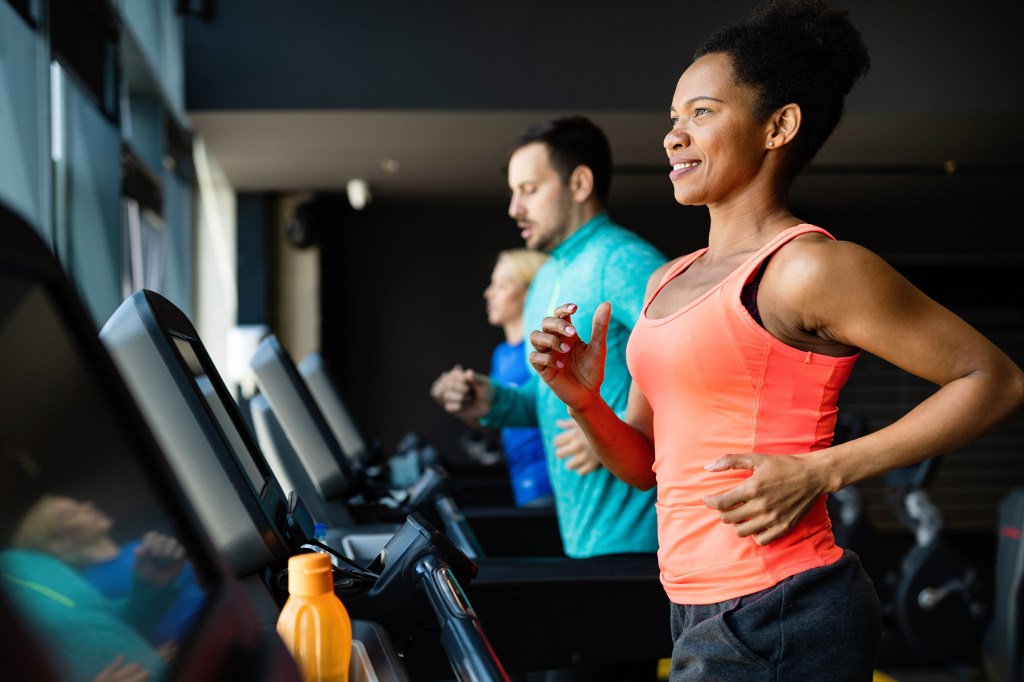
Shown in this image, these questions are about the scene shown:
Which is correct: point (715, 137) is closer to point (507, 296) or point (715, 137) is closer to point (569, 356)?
point (569, 356)

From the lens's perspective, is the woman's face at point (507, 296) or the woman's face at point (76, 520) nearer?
the woman's face at point (76, 520)

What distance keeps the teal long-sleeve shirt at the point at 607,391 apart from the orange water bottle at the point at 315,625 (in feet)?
3.73

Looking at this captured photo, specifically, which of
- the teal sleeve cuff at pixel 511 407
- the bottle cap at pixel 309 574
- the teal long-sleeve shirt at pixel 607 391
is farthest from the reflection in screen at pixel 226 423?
the teal sleeve cuff at pixel 511 407

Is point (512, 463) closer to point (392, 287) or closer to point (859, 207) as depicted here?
point (392, 287)

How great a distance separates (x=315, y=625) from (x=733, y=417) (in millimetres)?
520

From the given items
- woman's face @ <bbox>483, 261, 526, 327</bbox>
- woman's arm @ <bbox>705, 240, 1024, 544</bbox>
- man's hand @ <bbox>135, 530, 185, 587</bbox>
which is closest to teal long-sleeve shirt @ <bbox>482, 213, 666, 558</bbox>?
woman's arm @ <bbox>705, 240, 1024, 544</bbox>

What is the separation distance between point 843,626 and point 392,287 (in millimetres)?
7549

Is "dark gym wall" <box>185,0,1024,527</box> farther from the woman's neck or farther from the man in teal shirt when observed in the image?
the man in teal shirt

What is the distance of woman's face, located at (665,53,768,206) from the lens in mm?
1163

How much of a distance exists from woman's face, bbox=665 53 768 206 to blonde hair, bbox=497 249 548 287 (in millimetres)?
2584

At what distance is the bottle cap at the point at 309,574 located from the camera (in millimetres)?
783

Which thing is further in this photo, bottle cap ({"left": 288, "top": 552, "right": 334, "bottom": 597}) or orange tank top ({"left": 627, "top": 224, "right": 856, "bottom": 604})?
orange tank top ({"left": 627, "top": 224, "right": 856, "bottom": 604})

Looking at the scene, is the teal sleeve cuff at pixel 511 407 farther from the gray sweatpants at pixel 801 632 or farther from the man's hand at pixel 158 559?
the man's hand at pixel 158 559

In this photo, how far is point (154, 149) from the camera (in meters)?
5.10
